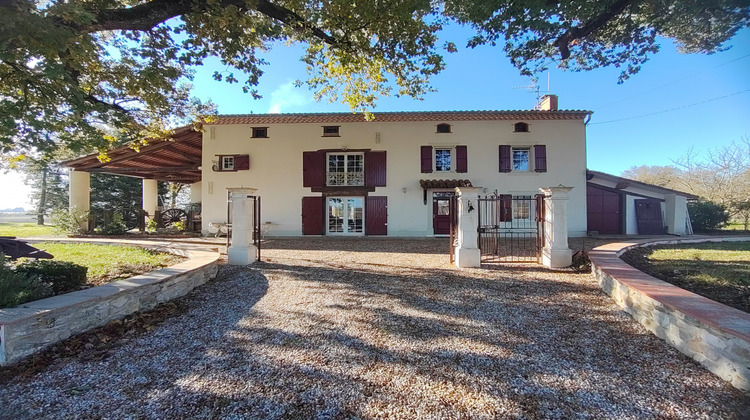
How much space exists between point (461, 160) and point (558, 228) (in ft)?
24.6

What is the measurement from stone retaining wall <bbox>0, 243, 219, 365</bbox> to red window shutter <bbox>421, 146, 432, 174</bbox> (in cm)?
1053

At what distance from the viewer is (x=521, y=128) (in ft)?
44.2

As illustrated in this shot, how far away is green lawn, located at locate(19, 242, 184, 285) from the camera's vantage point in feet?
16.7

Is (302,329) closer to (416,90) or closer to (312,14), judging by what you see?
(312,14)

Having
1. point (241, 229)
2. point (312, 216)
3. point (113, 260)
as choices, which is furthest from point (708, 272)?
point (312, 216)

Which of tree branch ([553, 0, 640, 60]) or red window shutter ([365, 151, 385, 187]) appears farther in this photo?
red window shutter ([365, 151, 385, 187])

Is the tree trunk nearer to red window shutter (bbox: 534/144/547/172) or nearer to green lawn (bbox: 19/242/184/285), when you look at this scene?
green lawn (bbox: 19/242/184/285)

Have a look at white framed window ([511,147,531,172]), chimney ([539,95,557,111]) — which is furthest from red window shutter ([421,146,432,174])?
chimney ([539,95,557,111])

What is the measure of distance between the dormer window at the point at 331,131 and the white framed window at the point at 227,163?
175 inches

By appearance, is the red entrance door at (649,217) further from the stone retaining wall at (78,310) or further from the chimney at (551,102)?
the stone retaining wall at (78,310)

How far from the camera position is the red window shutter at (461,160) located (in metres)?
13.4

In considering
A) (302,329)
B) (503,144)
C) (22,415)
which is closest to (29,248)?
(22,415)

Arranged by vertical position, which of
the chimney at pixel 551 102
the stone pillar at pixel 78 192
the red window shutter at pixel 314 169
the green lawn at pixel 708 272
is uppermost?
the chimney at pixel 551 102

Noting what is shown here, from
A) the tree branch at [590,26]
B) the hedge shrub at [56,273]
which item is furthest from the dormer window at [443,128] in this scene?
the hedge shrub at [56,273]
